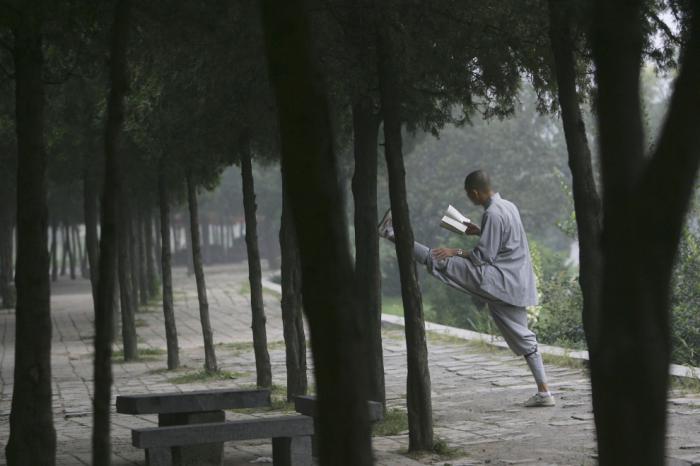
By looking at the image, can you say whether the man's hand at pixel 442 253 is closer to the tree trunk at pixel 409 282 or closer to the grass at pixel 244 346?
the tree trunk at pixel 409 282

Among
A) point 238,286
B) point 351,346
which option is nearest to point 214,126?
point 351,346

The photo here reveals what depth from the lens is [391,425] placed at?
10.2 meters

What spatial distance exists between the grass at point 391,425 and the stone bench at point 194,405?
1.48 metres

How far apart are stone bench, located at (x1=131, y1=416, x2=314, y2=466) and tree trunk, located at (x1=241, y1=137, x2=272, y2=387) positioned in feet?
18.0

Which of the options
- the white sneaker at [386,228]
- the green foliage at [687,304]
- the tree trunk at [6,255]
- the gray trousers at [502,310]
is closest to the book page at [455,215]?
the gray trousers at [502,310]

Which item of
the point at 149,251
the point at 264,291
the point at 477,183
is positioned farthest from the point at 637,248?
the point at 264,291

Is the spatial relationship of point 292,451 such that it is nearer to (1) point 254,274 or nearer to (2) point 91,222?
(1) point 254,274

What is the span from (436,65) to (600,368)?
658 centimetres

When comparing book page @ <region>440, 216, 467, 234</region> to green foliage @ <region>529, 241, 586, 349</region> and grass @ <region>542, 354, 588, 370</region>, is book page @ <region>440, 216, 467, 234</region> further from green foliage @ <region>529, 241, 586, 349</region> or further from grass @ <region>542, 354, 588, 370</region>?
green foliage @ <region>529, 241, 586, 349</region>

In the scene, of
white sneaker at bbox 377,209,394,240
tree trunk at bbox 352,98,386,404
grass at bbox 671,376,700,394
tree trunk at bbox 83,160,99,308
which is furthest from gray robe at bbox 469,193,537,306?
tree trunk at bbox 83,160,99,308

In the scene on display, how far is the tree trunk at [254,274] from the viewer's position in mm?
13180

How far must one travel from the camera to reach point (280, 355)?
57.7ft

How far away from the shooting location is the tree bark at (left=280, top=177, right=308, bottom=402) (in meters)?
11.6

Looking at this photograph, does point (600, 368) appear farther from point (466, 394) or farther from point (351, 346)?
point (466, 394)
